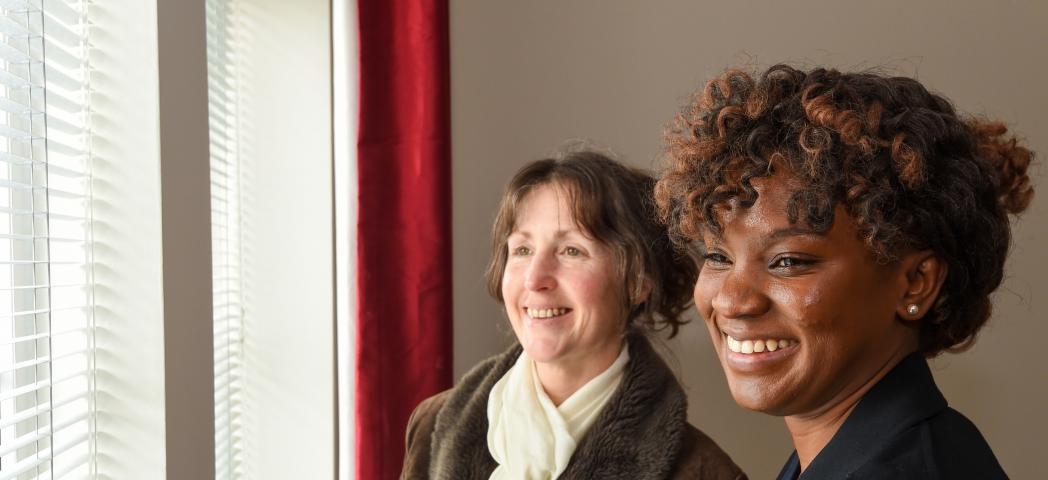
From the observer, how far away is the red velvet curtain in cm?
205

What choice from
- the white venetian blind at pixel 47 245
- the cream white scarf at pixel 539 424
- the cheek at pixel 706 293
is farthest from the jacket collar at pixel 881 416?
the white venetian blind at pixel 47 245

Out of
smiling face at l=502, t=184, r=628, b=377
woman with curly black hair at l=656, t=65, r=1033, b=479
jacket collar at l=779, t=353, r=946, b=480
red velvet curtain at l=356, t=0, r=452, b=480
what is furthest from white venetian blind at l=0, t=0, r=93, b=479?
jacket collar at l=779, t=353, r=946, b=480

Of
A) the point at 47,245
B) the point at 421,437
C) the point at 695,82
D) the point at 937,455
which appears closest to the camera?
the point at 937,455

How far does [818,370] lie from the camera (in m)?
1.09

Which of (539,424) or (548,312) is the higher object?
(548,312)

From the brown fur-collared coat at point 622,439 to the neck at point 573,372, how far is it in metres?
0.05

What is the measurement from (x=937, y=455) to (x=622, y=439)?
830 millimetres

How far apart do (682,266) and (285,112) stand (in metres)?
1.14

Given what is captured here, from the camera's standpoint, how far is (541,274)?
6.10 ft

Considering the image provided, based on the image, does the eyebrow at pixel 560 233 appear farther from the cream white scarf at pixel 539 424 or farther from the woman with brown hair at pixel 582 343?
the cream white scarf at pixel 539 424

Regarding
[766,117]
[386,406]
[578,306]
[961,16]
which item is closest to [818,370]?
[766,117]

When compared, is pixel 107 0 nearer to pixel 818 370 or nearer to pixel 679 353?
pixel 818 370

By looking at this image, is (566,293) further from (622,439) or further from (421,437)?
(421,437)

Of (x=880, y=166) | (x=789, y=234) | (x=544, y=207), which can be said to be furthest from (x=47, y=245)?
(x=880, y=166)
